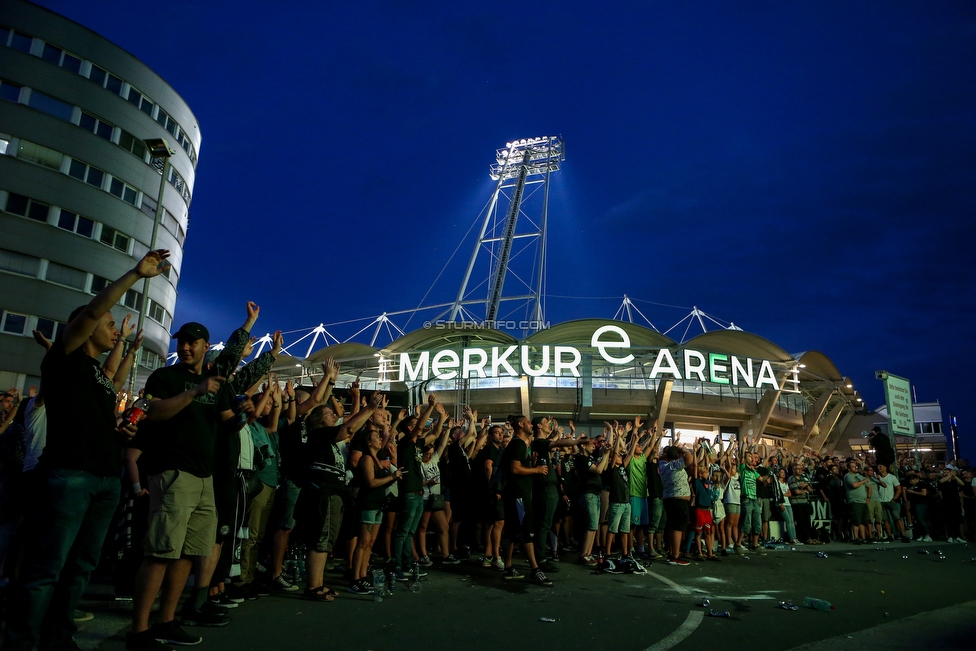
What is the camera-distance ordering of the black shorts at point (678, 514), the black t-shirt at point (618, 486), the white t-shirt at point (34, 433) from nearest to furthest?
the white t-shirt at point (34, 433)
the black t-shirt at point (618, 486)
the black shorts at point (678, 514)

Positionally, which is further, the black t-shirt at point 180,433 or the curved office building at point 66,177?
the curved office building at point 66,177

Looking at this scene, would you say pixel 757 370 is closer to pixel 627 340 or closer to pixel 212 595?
pixel 627 340

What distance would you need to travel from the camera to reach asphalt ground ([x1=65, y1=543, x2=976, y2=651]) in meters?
4.73

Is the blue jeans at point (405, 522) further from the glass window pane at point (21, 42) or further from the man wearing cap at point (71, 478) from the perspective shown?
the glass window pane at point (21, 42)

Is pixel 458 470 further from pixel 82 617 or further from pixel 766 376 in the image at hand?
pixel 766 376

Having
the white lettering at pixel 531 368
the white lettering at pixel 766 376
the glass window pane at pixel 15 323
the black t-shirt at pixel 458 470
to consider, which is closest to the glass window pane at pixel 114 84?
the glass window pane at pixel 15 323

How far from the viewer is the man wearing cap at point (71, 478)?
10.9 ft

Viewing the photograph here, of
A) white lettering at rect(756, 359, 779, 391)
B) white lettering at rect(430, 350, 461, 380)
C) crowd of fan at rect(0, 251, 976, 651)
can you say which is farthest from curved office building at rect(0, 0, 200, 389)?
white lettering at rect(756, 359, 779, 391)

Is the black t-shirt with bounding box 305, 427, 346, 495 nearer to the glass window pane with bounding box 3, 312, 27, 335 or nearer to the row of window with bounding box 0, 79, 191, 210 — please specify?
the row of window with bounding box 0, 79, 191, 210

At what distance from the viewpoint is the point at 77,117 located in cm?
2908

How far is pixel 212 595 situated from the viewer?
5.54 metres

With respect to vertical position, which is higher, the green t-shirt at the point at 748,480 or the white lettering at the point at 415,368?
the white lettering at the point at 415,368

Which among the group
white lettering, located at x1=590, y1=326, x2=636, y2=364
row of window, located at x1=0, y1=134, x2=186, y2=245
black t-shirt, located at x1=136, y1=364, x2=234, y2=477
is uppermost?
row of window, located at x1=0, y1=134, x2=186, y2=245

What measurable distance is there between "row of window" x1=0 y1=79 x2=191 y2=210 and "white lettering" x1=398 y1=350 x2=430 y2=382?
14396 millimetres
